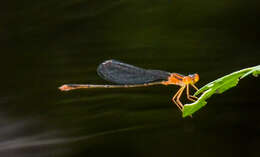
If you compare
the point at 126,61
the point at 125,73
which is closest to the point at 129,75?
the point at 125,73

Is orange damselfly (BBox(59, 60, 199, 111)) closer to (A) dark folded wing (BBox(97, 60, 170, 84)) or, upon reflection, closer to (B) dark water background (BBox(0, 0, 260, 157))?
(A) dark folded wing (BBox(97, 60, 170, 84))

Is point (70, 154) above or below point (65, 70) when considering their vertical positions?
below

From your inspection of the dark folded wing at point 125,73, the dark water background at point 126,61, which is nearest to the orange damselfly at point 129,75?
the dark folded wing at point 125,73

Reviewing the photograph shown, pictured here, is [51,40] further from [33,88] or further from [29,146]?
[29,146]

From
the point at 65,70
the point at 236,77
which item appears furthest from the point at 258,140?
the point at 236,77

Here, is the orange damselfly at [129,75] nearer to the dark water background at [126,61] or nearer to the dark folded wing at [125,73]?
the dark folded wing at [125,73]
